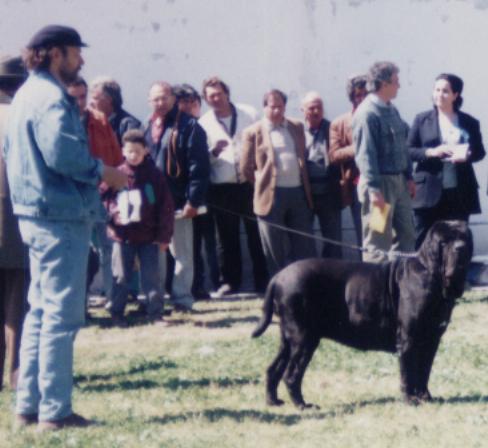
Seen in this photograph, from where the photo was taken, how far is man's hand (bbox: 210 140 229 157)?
1241 centimetres

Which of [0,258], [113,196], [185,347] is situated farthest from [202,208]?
[0,258]

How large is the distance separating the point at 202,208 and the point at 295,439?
16.1 feet

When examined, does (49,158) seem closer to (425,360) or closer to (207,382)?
(207,382)

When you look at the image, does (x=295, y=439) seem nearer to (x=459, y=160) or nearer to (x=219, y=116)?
(x=459, y=160)

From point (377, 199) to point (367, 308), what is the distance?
3.01 metres

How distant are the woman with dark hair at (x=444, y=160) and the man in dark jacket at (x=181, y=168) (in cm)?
181

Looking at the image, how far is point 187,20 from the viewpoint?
43.3ft

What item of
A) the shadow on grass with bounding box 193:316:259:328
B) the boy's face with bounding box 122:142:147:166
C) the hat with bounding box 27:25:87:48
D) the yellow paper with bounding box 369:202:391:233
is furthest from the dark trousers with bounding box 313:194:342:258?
the hat with bounding box 27:25:87:48

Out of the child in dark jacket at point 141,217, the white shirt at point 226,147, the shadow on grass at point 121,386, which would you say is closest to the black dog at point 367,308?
the shadow on grass at point 121,386

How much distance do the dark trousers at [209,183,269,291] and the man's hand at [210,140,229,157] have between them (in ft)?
1.02

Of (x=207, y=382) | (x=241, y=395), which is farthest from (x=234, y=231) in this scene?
(x=241, y=395)

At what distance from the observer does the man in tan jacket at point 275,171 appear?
11.9 metres

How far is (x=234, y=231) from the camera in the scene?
1272 cm

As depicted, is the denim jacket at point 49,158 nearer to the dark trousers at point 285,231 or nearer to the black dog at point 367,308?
the black dog at point 367,308
